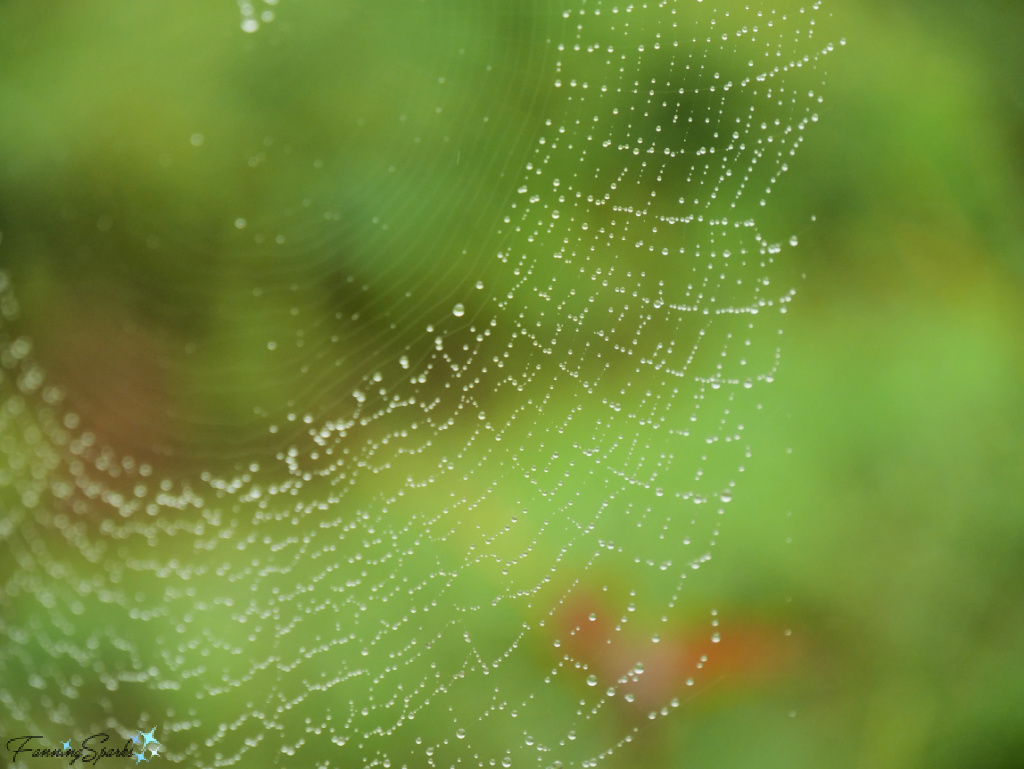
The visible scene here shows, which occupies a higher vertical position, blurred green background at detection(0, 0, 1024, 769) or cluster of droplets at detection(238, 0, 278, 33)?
cluster of droplets at detection(238, 0, 278, 33)

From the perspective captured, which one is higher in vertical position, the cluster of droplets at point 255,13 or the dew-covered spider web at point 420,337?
the cluster of droplets at point 255,13

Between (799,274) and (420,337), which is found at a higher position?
(420,337)

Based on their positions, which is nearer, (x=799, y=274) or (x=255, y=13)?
(x=255, y=13)

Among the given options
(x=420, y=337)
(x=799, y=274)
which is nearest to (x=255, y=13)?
(x=420, y=337)

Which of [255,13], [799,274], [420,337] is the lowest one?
[799,274]

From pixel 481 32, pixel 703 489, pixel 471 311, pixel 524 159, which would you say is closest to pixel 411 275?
pixel 471 311

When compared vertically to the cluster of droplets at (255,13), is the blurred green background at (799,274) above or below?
below

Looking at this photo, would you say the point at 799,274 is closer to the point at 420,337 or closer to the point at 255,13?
the point at 420,337
